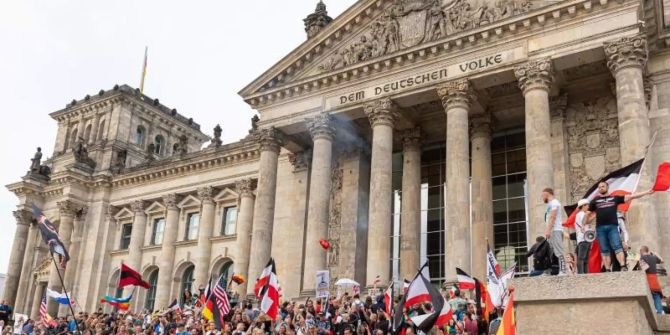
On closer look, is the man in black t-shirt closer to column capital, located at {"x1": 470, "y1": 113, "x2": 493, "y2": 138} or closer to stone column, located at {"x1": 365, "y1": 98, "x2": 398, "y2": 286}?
stone column, located at {"x1": 365, "y1": 98, "x2": 398, "y2": 286}

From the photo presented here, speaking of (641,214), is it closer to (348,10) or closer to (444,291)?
(444,291)

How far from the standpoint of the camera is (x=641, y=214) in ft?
61.0

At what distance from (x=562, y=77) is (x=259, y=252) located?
46.4 ft

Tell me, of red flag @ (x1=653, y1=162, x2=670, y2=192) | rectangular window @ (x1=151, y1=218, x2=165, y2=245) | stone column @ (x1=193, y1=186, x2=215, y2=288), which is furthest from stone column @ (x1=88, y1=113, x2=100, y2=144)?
red flag @ (x1=653, y1=162, x2=670, y2=192)

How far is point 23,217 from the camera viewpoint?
44.3m

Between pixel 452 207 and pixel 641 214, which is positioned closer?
pixel 641 214

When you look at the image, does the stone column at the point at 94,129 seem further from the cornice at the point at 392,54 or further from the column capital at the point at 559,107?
the column capital at the point at 559,107

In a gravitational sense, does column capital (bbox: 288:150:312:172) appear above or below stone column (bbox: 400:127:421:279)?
above

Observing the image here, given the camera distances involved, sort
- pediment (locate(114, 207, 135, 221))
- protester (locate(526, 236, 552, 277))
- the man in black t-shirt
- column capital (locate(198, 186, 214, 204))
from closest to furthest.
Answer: the man in black t-shirt < protester (locate(526, 236, 552, 277)) < column capital (locate(198, 186, 214, 204)) < pediment (locate(114, 207, 135, 221))

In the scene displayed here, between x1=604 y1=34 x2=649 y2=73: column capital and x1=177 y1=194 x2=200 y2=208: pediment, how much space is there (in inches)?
1057

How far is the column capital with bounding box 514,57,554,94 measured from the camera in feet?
71.2

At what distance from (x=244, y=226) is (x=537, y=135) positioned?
721 inches

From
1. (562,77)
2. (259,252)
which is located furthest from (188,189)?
(562,77)

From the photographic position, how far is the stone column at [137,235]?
41.3 metres
